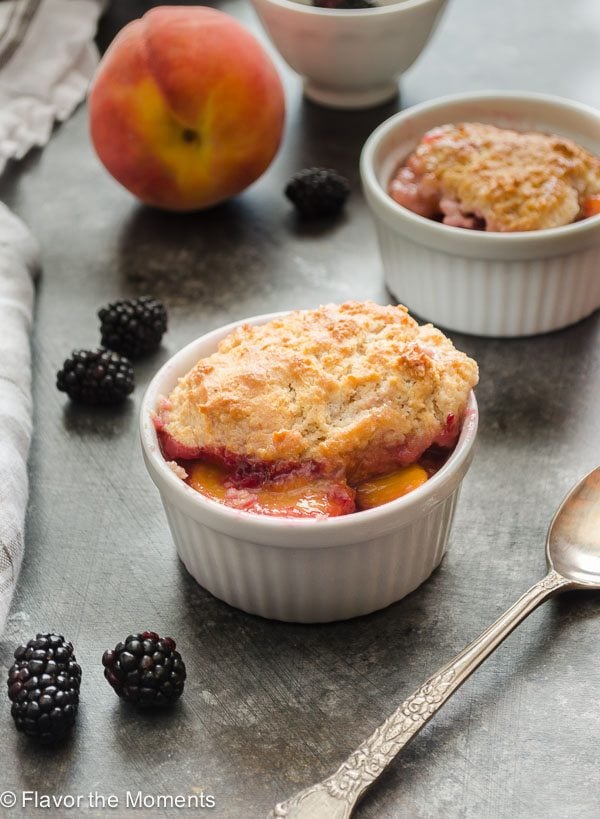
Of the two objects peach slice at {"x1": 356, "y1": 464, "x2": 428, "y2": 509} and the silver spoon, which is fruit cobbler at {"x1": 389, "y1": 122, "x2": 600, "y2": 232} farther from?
peach slice at {"x1": 356, "y1": 464, "x2": 428, "y2": 509}

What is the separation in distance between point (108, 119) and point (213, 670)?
154cm

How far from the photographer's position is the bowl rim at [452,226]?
7.51ft

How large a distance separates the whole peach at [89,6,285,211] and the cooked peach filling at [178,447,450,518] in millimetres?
1225

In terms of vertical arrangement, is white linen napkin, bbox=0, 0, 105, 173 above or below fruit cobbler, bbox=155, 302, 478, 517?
below

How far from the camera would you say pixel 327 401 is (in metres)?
1.76

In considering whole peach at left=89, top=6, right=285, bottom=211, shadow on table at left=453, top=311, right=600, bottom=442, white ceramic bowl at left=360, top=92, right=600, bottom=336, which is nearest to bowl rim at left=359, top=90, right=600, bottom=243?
white ceramic bowl at left=360, top=92, right=600, bottom=336

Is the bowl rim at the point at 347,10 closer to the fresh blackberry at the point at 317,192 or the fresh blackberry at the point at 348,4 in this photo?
the fresh blackberry at the point at 348,4

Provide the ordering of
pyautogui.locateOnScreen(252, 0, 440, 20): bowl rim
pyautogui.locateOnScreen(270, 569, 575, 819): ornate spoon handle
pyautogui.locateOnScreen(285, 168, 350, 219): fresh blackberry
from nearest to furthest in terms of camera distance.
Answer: pyautogui.locateOnScreen(270, 569, 575, 819): ornate spoon handle → pyautogui.locateOnScreen(285, 168, 350, 219): fresh blackberry → pyautogui.locateOnScreen(252, 0, 440, 20): bowl rim

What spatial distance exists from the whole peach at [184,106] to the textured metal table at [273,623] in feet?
0.52

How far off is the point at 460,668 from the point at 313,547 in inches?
11.1

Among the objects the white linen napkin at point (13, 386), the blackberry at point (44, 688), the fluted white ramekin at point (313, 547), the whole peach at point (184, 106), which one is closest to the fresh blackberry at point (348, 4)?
the whole peach at point (184, 106)

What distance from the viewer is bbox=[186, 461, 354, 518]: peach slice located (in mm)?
1680

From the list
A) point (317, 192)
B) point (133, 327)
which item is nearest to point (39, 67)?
point (317, 192)

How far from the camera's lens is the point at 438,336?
1885mm
